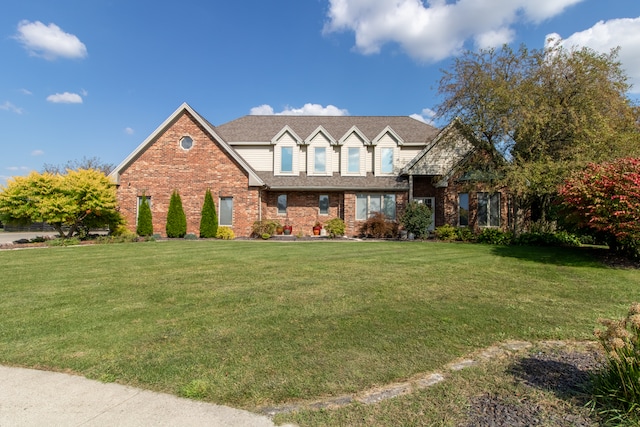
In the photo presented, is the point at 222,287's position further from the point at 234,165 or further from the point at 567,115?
the point at 567,115

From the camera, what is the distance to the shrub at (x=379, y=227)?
63.5ft

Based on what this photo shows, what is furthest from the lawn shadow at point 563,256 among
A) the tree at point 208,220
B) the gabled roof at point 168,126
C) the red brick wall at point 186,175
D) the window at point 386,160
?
the tree at point 208,220

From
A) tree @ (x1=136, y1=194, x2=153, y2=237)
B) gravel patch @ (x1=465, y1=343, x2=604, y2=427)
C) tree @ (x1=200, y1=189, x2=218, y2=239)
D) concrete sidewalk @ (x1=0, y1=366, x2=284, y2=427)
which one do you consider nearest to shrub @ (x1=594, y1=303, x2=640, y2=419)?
gravel patch @ (x1=465, y1=343, x2=604, y2=427)

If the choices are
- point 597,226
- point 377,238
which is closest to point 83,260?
point 377,238

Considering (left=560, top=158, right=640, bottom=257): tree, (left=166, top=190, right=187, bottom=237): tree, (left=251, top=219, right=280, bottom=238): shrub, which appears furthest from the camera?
(left=251, top=219, right=280, bottom=238): shrub

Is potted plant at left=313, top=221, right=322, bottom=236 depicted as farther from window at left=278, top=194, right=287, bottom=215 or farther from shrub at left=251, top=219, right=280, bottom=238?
shrub at left=251, top=219, right=280, bottom=238

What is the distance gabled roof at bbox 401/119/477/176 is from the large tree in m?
2.09

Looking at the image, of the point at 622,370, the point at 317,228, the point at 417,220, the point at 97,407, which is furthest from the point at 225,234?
the point at 622,370

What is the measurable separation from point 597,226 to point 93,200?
20.9 metres

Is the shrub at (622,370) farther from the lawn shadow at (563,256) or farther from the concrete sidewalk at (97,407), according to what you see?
the lawn shadow at (563,256)

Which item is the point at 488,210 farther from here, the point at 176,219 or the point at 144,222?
the point at 144,222

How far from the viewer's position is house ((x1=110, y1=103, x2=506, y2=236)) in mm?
19359

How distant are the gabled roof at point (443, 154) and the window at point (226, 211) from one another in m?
Result: 10.6

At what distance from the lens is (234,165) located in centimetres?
1945
